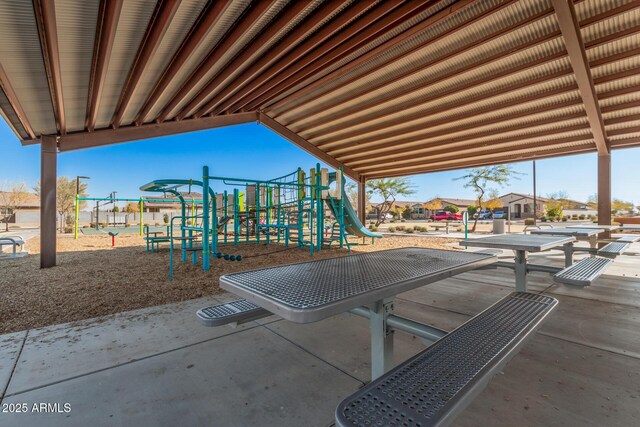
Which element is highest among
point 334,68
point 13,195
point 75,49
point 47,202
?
point 334,68

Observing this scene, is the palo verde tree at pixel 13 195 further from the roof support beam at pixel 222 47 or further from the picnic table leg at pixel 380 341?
the picnic table leg at pixel 380 341

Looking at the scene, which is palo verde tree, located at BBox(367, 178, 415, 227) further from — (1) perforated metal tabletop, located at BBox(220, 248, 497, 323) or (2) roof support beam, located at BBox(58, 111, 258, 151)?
(1) perforated metal tabletop, located at BBox(220, 248, 497, 323)

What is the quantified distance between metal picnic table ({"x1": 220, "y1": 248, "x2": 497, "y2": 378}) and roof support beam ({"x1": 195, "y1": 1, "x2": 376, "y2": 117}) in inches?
152

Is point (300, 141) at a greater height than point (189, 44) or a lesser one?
greater

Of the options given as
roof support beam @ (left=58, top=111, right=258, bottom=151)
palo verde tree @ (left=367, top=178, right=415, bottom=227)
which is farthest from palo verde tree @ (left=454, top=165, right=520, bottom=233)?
roof support beam @ (left=58, top=111, right=258, bottom=151)

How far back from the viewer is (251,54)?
5.01 meters

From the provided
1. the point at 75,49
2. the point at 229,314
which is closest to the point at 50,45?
the point at 75,49

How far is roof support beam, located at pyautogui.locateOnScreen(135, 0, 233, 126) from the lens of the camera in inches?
145

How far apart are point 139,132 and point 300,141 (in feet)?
18.1

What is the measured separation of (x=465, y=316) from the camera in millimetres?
2693

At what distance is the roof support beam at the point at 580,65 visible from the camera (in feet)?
13.8

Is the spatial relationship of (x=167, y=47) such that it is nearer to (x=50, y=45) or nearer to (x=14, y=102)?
(x=50, y=45)

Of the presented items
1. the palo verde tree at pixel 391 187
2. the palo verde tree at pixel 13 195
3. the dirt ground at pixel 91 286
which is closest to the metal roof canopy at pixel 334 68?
the dirt ground at pixel 91 286

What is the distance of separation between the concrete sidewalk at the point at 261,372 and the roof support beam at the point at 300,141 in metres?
7.78
